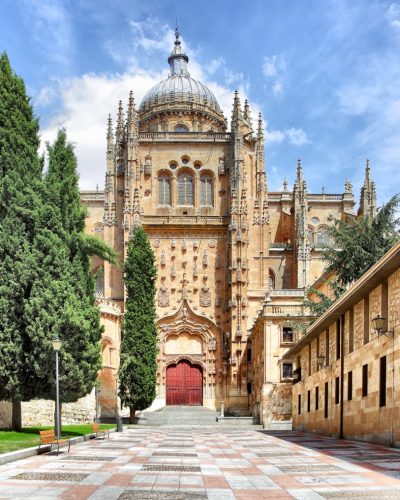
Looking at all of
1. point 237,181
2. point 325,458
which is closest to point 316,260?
point 237,181

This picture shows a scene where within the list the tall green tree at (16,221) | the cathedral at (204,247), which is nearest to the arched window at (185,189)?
the cathedral at (204,247)

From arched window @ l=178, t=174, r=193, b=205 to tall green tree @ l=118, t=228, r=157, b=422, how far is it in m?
14.1

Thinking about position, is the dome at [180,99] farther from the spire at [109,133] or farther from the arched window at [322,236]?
the arched window at [322,236]

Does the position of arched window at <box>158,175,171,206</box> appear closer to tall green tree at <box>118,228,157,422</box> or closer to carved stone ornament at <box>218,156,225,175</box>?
carved stone ornament at <box>218,156,225,175</box>

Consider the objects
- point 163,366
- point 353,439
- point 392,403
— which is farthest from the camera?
point 163,366

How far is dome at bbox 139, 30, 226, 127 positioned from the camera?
66312 mm

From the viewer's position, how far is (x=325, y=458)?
15.0m

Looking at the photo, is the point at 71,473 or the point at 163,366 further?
the point at 163,366

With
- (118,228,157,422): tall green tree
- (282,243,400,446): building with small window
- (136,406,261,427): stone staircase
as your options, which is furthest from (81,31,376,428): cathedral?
(282,243,400,446): building with small window

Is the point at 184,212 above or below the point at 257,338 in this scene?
above

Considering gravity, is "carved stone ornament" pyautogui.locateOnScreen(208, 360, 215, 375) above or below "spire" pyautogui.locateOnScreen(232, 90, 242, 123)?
below

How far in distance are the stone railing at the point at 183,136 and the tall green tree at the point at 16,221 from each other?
33.5m

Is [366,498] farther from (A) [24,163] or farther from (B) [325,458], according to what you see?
(A) [24,163]

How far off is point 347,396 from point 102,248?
1105 centimetres
